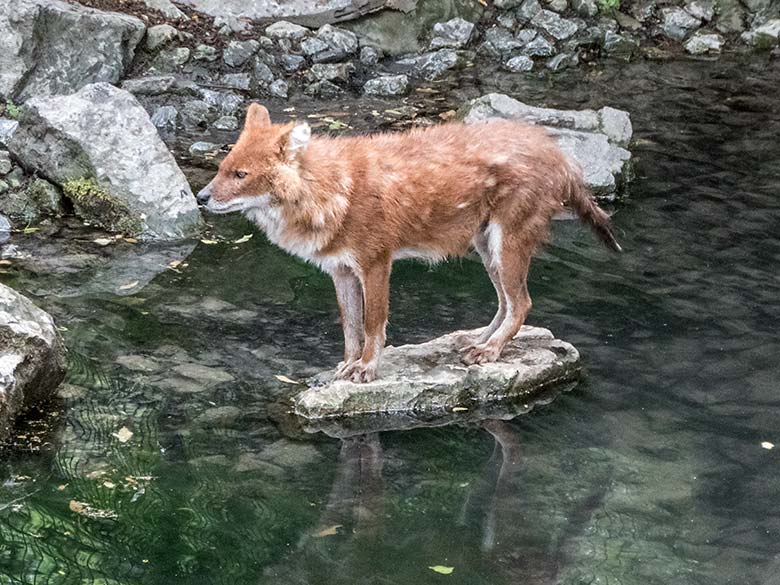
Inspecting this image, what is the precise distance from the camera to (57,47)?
1390 cm

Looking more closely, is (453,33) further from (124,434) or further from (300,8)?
(124,434)

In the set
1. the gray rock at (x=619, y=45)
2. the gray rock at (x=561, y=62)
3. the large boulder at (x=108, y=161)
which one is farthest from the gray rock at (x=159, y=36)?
the gray rock at (x=619, y=45)

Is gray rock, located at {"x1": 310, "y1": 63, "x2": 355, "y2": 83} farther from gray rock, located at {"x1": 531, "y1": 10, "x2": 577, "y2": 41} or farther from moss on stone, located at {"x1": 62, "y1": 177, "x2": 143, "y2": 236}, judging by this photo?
moss on stone, located at {"x1": 62, "y1": 177, "x2": 143, "y2": 236}

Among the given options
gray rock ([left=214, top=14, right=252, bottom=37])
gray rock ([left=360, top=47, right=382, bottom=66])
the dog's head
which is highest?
the dog's head

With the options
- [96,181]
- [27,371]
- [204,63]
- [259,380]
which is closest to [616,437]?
[259,380]

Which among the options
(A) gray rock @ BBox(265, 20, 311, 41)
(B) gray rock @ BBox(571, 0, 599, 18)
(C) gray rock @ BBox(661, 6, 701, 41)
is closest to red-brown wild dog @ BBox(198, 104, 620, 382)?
(A) gray rock @ BBox(265, 20, 311, 41)

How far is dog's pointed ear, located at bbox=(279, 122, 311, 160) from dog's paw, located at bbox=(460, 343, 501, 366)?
6.68ft

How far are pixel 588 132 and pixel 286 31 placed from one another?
209 inches

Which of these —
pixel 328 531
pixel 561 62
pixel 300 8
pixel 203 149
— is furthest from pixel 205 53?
pixel 328 531

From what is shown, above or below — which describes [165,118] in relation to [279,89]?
below

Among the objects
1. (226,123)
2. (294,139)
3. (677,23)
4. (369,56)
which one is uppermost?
(294,139)

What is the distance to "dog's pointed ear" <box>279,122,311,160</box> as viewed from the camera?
698 centimetres

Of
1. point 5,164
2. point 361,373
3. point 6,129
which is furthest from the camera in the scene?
point 6,129

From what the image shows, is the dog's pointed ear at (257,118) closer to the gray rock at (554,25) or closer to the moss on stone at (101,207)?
the moss on stone at (101,207)
